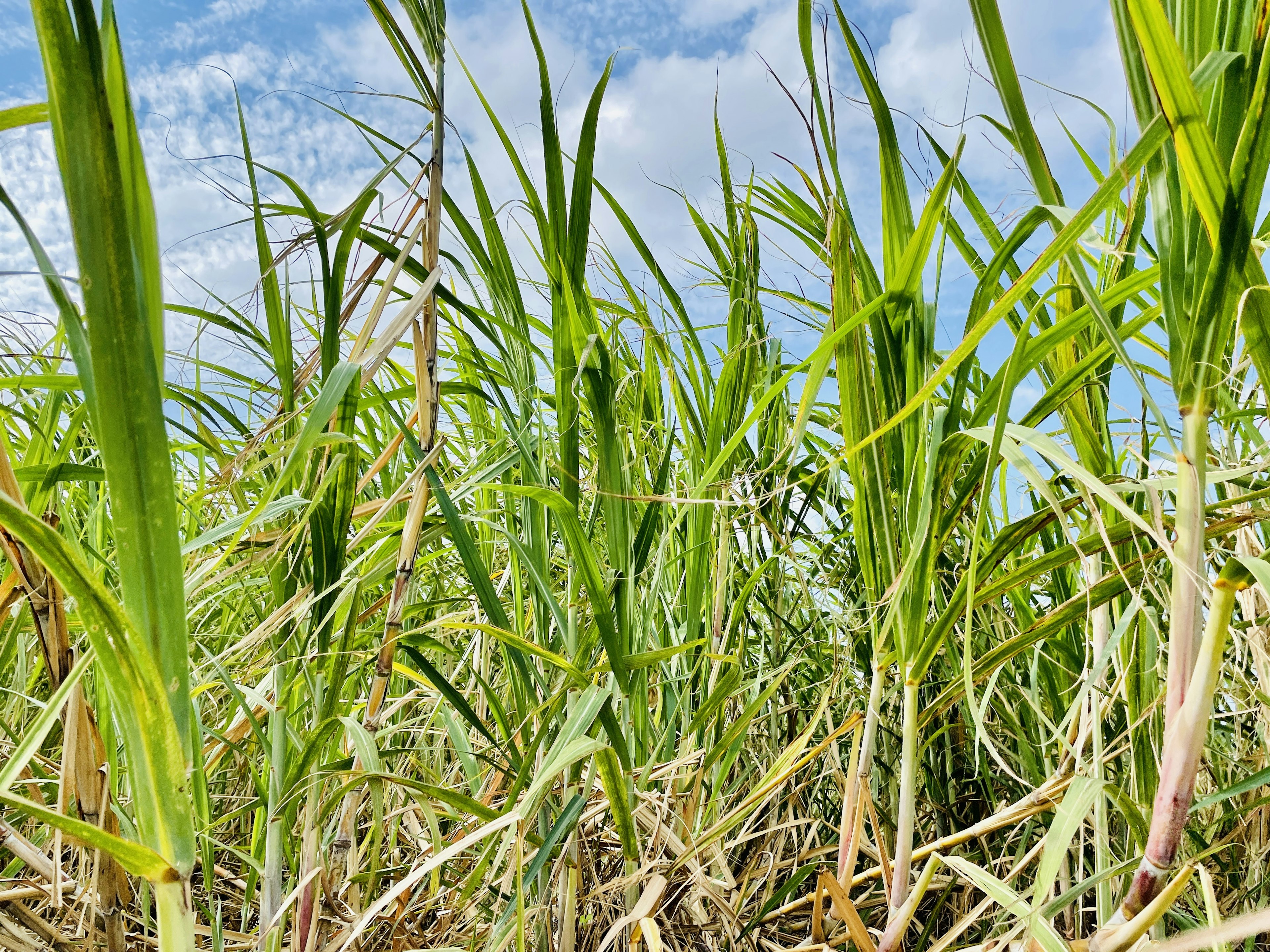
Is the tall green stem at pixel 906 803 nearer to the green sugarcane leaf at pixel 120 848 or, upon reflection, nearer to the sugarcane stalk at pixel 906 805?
the sugarcane stalk at pixel 906 805

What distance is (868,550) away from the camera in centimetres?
73

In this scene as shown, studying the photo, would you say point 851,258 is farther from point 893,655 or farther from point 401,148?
point 401,148

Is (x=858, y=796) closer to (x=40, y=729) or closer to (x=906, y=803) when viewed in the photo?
(x=906, y=803)

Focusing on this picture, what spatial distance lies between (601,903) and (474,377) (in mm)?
791

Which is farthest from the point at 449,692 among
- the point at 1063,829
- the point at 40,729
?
the point at 1063,829

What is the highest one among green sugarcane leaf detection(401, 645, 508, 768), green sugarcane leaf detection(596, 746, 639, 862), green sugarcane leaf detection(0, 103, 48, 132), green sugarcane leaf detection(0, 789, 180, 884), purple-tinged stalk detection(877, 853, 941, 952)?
green sugarcane leaf detection(0, 103, 48, 132)

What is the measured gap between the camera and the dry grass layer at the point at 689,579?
0.45 m

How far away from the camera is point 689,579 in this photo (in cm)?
94

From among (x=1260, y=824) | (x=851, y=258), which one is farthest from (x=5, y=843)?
(x=1260, y=824)

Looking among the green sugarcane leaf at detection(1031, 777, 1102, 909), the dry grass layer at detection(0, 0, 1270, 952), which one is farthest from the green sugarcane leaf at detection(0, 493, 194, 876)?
the green sugarcane leaf at detection(1031, 777, 1102, 909)

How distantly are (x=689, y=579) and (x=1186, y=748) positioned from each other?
21.5 inches

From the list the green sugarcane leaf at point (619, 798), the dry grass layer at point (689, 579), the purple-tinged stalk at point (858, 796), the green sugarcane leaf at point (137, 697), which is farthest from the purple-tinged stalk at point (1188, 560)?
the green sugarcane leaf at point (137, 697)

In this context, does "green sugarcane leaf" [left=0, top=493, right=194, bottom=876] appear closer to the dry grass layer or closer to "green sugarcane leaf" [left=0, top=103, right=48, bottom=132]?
the dry grass layer

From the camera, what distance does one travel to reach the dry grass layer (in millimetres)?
450
